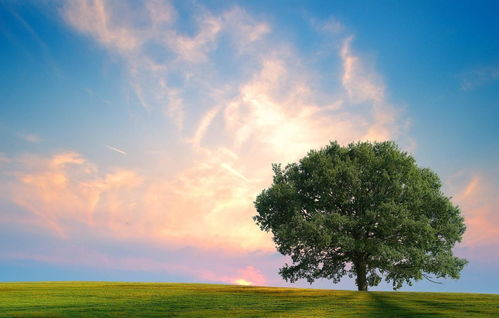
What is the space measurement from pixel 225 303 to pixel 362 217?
60.1 ft

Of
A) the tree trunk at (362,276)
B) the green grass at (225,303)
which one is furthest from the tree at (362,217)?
the green grass at (225,303)

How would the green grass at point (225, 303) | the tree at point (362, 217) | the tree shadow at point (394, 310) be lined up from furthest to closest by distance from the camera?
1. the tree at point (362, 217)
2. the green grass at point (225, 303)
3. the tree shadow at point (394, 310)

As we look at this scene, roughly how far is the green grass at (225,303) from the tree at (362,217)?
675 centimetres

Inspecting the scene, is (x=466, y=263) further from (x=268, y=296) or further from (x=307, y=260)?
(x=268, y=296)

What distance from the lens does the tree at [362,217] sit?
148ft

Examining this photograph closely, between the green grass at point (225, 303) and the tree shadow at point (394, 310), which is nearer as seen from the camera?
the tree shadow at point (394, 310)

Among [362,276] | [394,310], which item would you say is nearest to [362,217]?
[362,276]

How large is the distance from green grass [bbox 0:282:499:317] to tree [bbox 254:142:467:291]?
6748mm

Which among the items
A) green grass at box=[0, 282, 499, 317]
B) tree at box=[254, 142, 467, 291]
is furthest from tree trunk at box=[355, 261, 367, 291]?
green grass at box=[0, 282, 499, 317]

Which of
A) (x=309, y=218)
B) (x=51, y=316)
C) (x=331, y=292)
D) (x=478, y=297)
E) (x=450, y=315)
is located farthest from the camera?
(x=309, y=218)

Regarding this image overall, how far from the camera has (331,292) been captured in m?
40.3

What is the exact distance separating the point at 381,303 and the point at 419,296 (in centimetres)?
647

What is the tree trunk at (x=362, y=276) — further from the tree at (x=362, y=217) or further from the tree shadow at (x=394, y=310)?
the tree shadow at (x=394, y=310)

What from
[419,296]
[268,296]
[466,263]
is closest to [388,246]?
[419,296]
